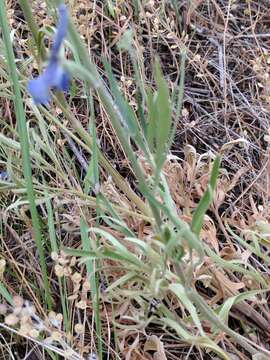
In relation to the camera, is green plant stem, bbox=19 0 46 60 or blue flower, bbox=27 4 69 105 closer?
blue flower, bbox=27 4 69 105

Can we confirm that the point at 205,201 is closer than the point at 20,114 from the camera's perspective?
Yes

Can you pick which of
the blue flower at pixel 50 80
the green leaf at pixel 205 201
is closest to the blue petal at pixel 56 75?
the blue flower at pixel 50 80

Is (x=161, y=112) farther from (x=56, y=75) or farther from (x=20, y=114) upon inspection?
(x=20, y=114)

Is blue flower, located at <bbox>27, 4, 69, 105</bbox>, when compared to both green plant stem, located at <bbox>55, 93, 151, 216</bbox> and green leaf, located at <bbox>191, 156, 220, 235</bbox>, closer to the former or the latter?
green leaf, located at <bbox>191, 156, 220, 235</bbox>

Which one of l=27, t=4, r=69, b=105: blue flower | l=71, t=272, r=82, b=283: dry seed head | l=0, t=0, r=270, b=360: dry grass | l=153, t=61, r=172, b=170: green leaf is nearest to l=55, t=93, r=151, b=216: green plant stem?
l=0, t=0, r=270, b=360: dry grass

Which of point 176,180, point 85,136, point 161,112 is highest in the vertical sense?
point 161,112

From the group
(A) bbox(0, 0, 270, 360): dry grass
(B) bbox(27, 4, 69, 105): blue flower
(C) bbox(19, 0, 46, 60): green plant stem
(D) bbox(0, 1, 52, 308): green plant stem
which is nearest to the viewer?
(B) bbox(27, 4, 69, 105): blue flower

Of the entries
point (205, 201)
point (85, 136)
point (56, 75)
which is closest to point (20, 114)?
point (85, 136)

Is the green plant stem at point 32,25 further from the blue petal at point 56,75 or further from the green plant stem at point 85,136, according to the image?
the blue petal at point 56,75
